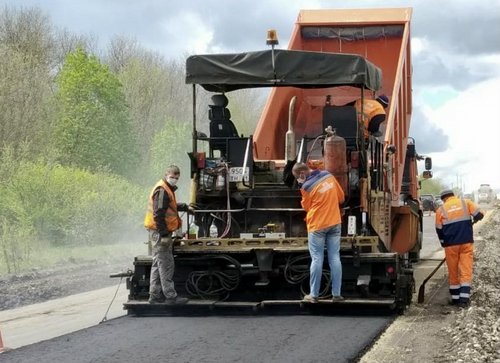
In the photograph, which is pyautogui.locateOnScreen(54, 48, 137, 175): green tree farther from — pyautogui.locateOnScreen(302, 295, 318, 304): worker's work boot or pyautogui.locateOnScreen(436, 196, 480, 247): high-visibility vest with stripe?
pyautogui.locateOnScreen(302, 295, 318, 304): worker's work boot

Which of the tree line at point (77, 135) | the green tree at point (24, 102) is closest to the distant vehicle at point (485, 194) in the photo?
the tree line at point (77, 135)

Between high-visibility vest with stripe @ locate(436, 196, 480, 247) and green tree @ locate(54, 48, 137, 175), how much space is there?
27347mm

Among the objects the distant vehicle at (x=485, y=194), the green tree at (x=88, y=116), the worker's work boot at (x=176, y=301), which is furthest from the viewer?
the distant vehicle at (x=485, y=194)

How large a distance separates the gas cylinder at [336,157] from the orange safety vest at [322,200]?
254 millimetres

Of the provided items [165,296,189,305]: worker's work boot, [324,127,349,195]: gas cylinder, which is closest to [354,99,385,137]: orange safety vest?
[324,127,349,195]: gas cylinder

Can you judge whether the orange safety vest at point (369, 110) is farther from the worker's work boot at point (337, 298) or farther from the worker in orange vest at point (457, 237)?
the worker's work boot at point (337, 298)

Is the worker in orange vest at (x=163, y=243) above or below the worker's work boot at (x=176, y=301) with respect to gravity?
above

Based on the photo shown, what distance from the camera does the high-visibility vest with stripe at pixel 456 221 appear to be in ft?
27.9

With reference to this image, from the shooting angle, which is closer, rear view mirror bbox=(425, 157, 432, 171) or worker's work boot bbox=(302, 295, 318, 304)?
worker's work boot bbox=(302, 295, 318, 304)

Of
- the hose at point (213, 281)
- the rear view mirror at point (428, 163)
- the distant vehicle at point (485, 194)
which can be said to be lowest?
the hose at point (213, 281)

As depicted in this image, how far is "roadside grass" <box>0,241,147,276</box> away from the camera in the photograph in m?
16.9

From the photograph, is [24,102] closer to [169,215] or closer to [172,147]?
[172,147]

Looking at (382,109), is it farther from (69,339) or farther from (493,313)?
(69,339)

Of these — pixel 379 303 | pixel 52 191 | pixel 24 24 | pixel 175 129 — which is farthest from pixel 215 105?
pixel 24 24
